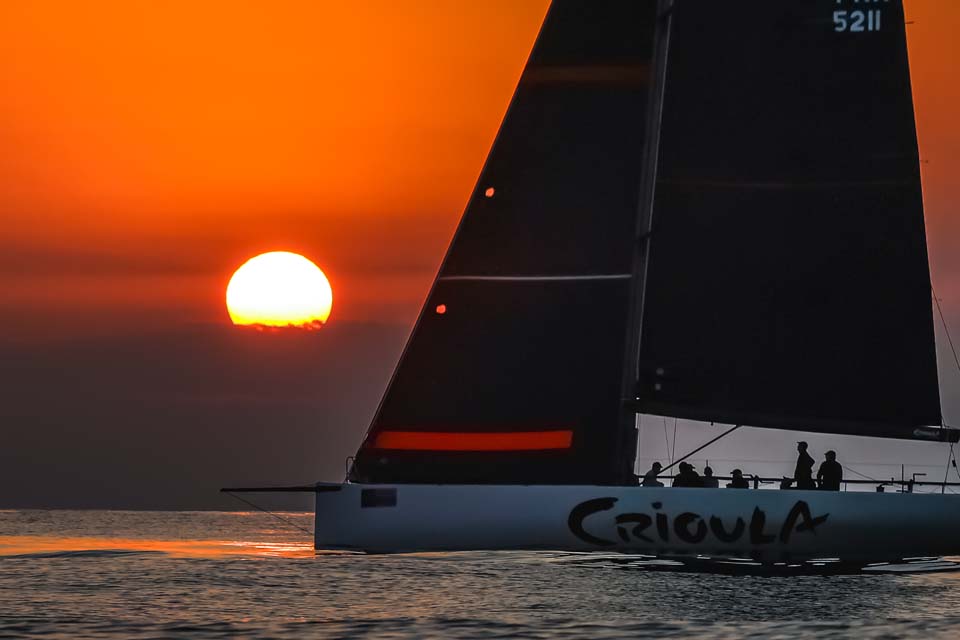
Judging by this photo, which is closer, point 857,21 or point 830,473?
point 830,473

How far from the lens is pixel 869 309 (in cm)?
2566

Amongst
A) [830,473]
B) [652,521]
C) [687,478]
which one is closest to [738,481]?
[687,478]

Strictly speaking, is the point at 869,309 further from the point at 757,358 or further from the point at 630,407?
the point at 630,407

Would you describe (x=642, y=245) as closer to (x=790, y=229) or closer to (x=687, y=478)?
(x=790, y=229)

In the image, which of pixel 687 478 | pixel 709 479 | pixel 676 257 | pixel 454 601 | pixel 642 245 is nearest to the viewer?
pixel 454 601

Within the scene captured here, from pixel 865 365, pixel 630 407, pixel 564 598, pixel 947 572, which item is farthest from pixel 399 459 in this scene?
pixel 947 572

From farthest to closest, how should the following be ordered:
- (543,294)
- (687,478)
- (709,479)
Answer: (543,294), (709,479), (687,478)

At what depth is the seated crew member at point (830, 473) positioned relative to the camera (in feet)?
82.6

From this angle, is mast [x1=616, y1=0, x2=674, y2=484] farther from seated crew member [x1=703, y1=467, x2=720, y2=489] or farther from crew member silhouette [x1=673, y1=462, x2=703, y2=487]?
seated crew member [x1=703, y1=467, x2=720, y2=489]

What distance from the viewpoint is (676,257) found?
2561cm

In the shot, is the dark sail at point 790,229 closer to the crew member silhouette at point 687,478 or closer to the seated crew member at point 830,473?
the seated crew member at point 830,473

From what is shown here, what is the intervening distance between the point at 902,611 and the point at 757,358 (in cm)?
701

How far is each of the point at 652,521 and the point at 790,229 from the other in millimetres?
5580

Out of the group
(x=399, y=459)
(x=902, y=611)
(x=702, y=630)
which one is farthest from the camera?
(x=399, y=459)
